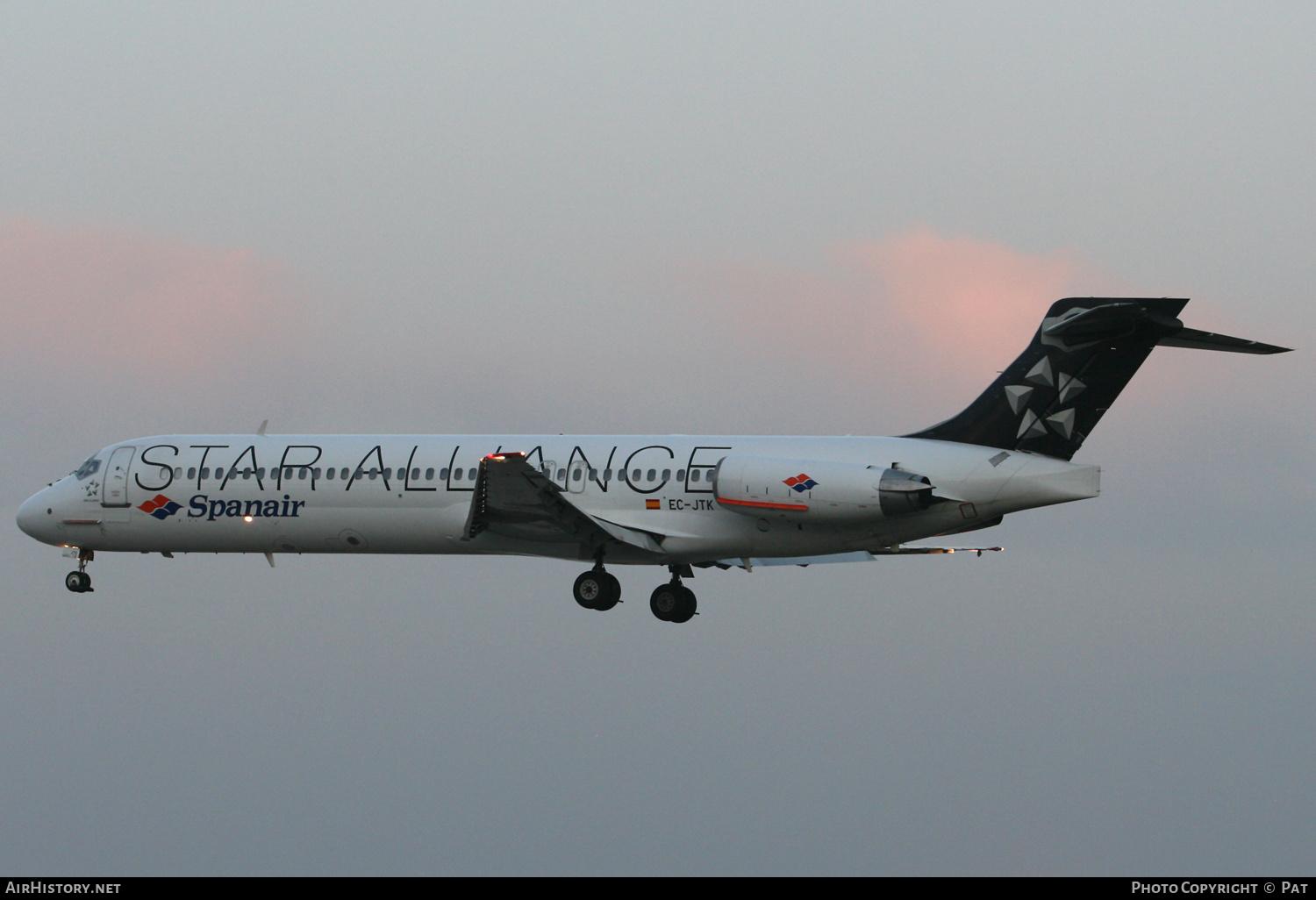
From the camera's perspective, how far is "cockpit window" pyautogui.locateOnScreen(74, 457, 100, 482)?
2853 cm

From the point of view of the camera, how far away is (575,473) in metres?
26.1

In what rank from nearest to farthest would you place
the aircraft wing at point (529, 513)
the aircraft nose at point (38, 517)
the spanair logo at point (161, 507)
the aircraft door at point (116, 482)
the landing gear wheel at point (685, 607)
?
the aircraft wing at point (529, 513), the landing gear wheel at point (685, 607), the spanair logo at point (161, 507), the aircraft door at point (116, 482), the aircraft nose at point (38, 517)

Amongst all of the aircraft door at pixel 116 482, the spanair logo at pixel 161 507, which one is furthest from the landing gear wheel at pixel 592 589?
the aircraft door at pixel 116 482

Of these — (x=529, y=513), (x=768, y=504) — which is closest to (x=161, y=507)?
(x=529, y=513)

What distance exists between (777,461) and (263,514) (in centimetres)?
979

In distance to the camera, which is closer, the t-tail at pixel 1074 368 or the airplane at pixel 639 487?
the t-tail at pixel 1074 368

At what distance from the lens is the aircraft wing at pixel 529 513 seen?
23.9 m

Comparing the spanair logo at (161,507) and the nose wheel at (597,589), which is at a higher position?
the spanair logo at (161,507)

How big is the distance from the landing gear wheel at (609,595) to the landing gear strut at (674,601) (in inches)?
42.9

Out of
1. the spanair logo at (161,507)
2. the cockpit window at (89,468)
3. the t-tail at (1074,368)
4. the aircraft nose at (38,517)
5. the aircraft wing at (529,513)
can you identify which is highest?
the cockpit window at (89,468)

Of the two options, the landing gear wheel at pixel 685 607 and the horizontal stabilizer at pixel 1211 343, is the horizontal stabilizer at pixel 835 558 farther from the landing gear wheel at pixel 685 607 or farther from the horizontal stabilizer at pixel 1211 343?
the horizontal stabilizer at pixel 1211 343

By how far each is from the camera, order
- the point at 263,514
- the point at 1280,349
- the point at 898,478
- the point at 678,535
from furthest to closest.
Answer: the point at 263,514
the point at 678,535
the point at 898,478
the point at 1280,349

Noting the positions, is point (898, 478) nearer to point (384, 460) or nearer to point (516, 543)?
point (516, 543)

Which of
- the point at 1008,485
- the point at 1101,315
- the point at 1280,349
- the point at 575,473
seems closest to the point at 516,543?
the point at 575,473
